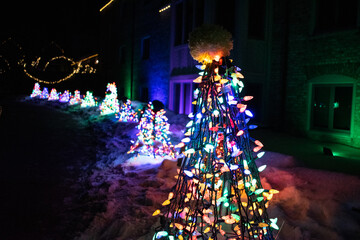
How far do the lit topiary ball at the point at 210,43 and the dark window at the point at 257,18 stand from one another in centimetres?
785

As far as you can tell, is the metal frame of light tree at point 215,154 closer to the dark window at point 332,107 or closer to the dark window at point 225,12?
the dark window at point 332,107

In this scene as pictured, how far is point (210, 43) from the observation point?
9.58 feet

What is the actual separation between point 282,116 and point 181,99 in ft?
15.0

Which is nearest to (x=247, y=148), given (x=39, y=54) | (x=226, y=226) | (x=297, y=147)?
(x=226, y=226)

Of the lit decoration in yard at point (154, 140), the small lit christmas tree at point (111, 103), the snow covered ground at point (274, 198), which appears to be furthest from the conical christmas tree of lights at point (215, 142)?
the small lit christmas tree at point (111, 103)

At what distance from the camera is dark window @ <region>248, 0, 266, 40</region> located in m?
10.3

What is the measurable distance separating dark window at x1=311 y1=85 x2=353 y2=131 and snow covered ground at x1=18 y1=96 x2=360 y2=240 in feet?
12.6

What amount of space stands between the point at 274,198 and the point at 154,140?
4.06 m

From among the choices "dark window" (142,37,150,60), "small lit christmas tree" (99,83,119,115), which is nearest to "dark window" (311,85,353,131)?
"small lit christmas tree" (99,83,119,115)

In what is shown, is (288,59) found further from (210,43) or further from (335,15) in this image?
(210,43)

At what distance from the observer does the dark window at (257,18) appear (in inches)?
404

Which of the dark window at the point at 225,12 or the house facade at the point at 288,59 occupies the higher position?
the dark window at the point at 225,12

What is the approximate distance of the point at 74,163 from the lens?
24.3 ft

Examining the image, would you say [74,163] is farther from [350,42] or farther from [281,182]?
[350,42]
